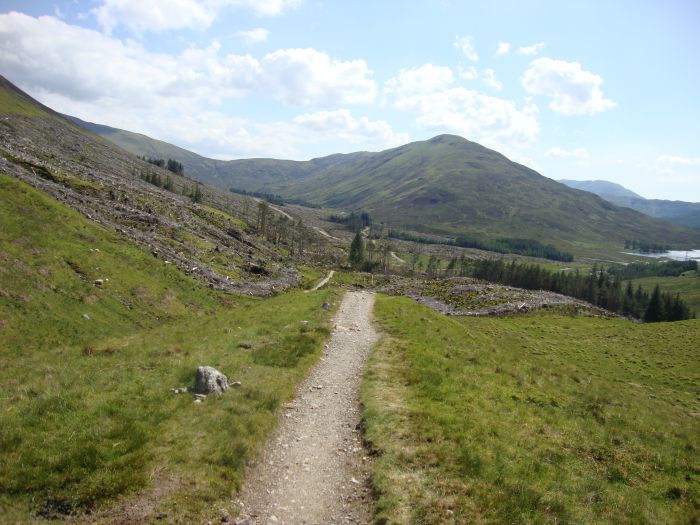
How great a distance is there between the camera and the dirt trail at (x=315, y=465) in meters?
11.7

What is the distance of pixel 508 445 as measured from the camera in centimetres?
1535

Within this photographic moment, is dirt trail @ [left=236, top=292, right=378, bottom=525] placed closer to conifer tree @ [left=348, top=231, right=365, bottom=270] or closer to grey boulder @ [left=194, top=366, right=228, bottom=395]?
grey boulder @ [left=194, top=366, right=228, bottom=395]

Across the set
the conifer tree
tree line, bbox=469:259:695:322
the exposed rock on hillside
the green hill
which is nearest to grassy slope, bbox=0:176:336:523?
the green hill

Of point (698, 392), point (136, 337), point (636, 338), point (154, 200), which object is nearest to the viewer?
point (136, 337)

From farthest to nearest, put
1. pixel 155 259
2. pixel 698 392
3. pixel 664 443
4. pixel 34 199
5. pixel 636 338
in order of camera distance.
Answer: pixel 636 338
pixel 155 259
pixel 34 199
pixel 698 392
pixel 664 443

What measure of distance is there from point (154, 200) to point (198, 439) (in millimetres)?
110460

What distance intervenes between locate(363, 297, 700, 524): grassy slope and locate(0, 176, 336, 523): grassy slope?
5.18 m

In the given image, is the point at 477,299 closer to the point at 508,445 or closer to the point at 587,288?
the point at 508,445

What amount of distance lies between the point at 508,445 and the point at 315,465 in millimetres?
7437

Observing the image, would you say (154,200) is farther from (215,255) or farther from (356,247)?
(356,247)

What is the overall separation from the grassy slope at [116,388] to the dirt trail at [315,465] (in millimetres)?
829

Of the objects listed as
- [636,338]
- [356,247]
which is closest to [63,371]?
[636,338]

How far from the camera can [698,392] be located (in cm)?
4819

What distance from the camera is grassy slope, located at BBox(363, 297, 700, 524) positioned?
1196cm
